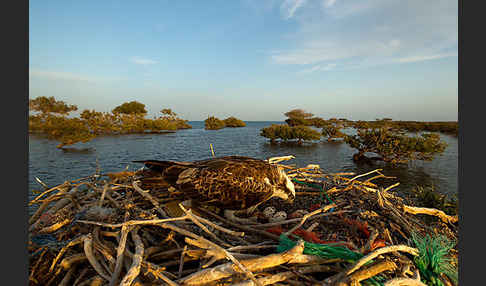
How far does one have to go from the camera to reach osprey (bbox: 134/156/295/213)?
2490 mm

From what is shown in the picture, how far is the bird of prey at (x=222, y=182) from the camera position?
8.17 feet

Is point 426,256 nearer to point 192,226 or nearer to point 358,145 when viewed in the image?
point 192,226

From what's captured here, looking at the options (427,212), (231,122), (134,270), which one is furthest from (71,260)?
(231,122)

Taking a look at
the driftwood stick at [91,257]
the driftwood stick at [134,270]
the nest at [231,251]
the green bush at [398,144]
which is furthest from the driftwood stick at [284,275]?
the green bush at [398,144]

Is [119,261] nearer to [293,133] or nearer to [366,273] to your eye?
[366,273]

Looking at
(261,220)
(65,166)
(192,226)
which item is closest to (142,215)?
(192,226)

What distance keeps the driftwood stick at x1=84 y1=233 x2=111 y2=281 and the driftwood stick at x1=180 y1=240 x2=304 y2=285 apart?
2.08 ft

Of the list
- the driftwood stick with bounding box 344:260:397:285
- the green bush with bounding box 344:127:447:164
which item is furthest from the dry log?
the green bush with bounding box 344:127:447:164

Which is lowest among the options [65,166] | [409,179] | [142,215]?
[409,179]

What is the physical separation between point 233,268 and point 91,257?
43.5 inches

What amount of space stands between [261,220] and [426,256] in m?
1.64

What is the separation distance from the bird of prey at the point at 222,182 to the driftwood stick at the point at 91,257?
1062 millimetres

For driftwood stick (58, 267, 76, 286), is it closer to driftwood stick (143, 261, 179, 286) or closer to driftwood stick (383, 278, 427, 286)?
driftwood stick (143, 261, 179, 286)

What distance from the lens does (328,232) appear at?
2021mm
